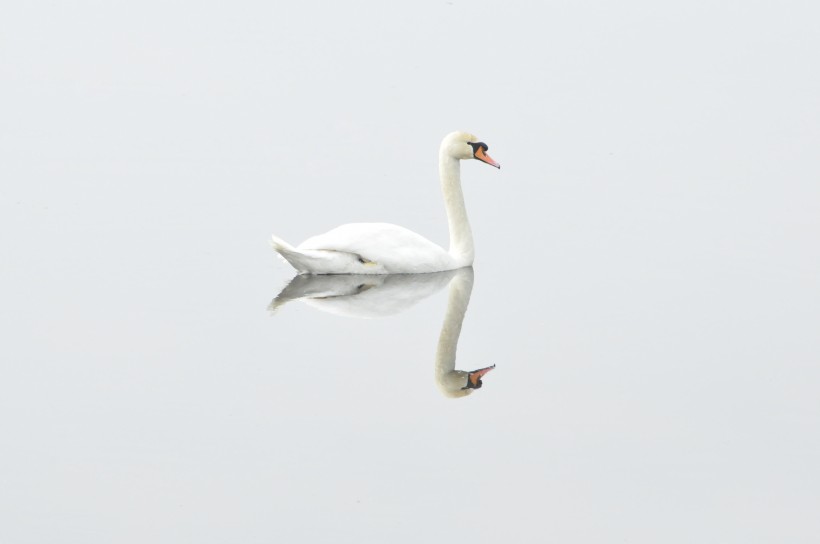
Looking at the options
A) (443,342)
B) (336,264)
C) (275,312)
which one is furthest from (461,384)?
(336,264)

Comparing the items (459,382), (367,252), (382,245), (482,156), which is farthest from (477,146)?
(459,382)

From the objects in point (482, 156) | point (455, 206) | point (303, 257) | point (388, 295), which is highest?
point (482, 156)

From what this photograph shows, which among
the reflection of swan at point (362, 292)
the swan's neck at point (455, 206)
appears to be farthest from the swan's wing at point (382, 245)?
the swan's neck at point (455, 206)

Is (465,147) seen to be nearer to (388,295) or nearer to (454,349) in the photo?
(388,295)

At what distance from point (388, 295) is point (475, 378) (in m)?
2.01

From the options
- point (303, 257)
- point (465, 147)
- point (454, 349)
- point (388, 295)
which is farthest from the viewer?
point (465, 147)

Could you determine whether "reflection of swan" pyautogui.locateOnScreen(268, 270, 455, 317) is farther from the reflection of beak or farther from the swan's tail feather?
the reflection of beak

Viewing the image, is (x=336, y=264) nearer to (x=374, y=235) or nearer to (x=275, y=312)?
(x=374, y=235)

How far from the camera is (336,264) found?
13.5 metres

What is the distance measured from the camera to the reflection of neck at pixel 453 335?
11164 mm

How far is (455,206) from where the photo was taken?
1452 cm

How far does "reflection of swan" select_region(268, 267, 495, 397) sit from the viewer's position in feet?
39.8

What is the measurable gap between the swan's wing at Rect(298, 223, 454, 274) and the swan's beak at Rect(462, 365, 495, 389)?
2306 millimetres

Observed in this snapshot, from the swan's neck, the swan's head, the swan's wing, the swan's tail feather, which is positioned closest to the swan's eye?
the swan's head
